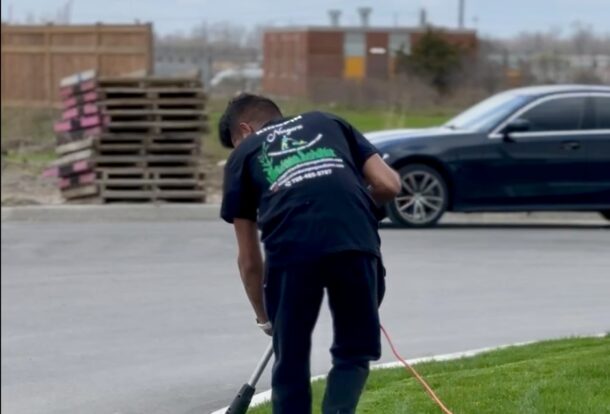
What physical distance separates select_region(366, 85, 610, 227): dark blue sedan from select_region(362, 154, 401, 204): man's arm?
10.3m

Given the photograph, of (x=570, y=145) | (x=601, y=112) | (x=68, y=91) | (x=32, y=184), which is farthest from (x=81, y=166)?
(x=601, y=112)

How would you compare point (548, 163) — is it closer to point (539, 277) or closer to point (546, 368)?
point (539, 277)

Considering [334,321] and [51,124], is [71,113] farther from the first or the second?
[51,124]

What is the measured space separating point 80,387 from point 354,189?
12.2 feet

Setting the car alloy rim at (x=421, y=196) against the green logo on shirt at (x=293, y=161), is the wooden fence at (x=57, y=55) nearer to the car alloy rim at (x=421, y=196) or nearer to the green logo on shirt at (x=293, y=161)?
the car alloy rim at (x=421, y=196)

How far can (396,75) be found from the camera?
2271 inches

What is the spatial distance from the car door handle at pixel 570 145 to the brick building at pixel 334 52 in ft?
147

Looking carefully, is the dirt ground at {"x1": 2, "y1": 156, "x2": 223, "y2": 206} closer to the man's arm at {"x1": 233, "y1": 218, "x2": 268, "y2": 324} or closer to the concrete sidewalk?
the concrete sidewalk

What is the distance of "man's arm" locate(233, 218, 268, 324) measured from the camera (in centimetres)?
559

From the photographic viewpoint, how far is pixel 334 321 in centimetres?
545

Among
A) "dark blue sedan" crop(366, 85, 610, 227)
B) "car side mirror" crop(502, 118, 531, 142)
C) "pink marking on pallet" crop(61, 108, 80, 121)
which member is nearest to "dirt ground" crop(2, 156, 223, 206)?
"pink marking on pallet" crop(61, 108, 80, 121)

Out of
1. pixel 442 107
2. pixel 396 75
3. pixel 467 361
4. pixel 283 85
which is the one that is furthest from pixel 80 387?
pixel 283 85

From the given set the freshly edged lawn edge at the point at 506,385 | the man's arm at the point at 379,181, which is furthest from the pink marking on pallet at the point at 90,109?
the man's arm at the point at 379,181

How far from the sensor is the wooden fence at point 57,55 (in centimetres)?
3462
